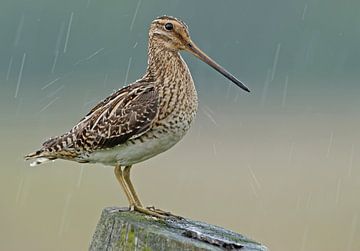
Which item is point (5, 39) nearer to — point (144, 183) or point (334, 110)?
point (334, 110)

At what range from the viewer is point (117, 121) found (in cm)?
729

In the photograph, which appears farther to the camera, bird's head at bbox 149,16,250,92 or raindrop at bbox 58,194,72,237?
raindrop at bbox 58,194,72,237

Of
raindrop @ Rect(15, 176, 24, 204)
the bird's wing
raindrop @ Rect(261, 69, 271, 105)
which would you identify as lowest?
raindrop @ Rect(15, 176, 24, 204)

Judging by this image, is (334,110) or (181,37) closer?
(181,37)

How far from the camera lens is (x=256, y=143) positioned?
24781 millimetres

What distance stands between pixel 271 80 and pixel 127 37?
5840mm

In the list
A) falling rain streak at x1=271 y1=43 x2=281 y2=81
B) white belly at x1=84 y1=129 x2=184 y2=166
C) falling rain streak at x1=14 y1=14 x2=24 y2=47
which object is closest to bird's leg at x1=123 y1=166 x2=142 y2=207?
white belly at x1=84 y1=129 x2=184 y2=166

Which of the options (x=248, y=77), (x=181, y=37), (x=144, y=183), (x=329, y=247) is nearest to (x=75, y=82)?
(x=248, y=77)

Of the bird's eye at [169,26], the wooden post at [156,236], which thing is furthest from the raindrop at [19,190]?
the wooden post at [156,236]

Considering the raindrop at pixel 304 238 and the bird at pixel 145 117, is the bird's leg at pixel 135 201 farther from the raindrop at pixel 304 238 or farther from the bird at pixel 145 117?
the raindrop at pixel 304 238

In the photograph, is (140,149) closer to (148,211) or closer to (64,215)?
(148,211)

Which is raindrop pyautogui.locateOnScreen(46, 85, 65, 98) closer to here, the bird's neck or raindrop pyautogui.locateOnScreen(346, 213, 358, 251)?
raindrop pyautogui.locateOnScreen(346, 213, 358, 251)

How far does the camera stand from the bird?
7.17 metres

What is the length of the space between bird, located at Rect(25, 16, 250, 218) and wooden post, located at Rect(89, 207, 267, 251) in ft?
4.26
